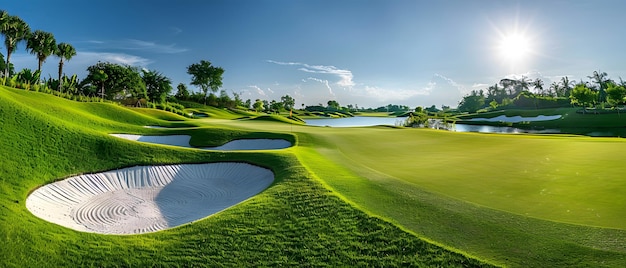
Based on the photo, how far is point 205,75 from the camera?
105562 mm

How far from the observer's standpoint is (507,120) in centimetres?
7212

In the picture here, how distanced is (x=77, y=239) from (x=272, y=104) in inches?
5215

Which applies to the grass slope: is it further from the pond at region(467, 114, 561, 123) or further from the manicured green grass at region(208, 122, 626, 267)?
the pond at region(467, 114, 561, 123)

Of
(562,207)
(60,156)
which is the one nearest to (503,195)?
(562,207)

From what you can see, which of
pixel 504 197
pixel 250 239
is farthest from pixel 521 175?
pixel 250 239

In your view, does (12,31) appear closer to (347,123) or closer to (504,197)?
(504,197)

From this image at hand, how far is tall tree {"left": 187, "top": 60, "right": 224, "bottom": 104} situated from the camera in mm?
105562

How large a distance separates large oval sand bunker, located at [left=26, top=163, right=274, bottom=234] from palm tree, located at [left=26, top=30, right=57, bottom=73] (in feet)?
164

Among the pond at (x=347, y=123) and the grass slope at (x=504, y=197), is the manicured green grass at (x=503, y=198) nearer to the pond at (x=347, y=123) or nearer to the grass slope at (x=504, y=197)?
the grass slope at (x=504, y=197)

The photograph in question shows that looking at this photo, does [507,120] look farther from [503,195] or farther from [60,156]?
[60,156]

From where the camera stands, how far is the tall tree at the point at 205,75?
10556 cm

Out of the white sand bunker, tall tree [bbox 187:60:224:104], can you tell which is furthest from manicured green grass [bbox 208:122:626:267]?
tall tree [bbox 187:60:224:104]

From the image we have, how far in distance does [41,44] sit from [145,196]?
A: 5236 centimetres

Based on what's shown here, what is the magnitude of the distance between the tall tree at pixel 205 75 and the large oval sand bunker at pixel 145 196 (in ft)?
318
